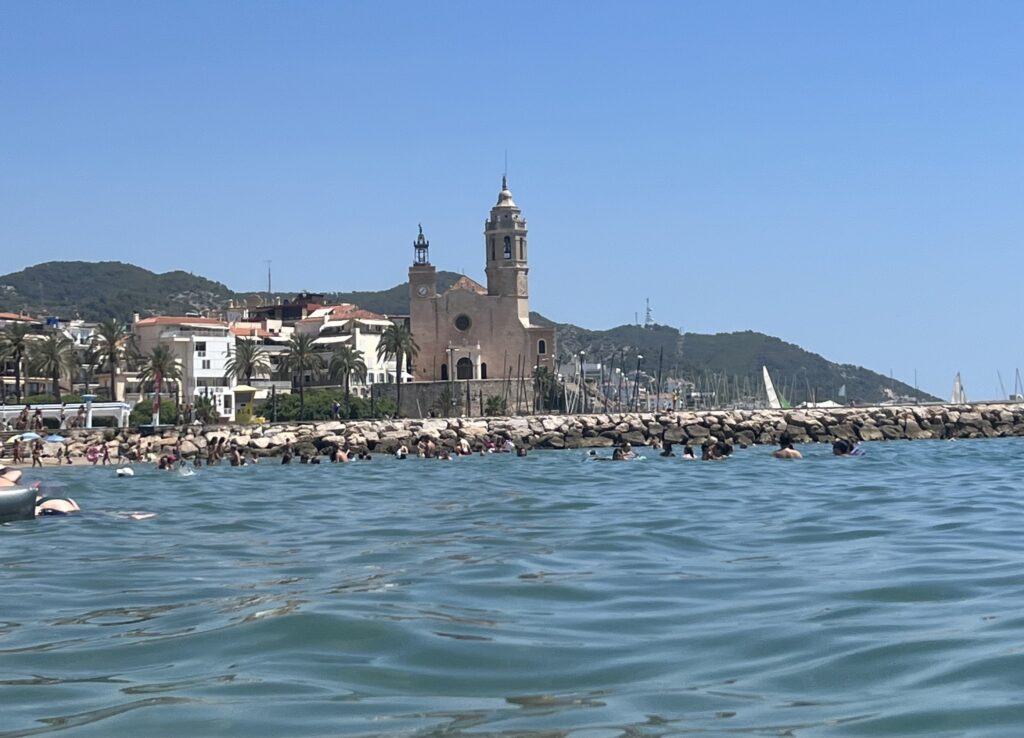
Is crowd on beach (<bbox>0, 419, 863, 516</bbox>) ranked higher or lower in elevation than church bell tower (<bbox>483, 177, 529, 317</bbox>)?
lower

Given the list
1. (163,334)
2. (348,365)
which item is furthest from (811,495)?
(163,334)

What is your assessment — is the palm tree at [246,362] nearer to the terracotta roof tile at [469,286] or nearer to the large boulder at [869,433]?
the terracotta roof tile at [469,286]

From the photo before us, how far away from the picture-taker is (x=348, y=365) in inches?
3250

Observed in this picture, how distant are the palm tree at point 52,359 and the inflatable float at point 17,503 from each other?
5471 centimetres

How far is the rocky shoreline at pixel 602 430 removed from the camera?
49.6 meters

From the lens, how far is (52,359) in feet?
229

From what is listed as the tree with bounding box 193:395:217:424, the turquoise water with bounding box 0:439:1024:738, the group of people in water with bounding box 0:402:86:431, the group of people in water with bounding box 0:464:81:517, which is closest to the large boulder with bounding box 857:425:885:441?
the group of people in water with bounding box 0:402:86:431

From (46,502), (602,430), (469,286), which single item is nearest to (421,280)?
(469,286)

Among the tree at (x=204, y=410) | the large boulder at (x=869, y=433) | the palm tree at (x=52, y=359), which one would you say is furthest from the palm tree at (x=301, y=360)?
the large boulder at (x=869, y=433)

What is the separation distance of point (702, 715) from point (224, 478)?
26.7 metres

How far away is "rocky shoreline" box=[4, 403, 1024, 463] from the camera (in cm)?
4962

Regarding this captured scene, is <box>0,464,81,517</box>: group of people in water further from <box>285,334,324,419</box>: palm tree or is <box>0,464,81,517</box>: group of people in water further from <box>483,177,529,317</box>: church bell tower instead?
<box>483,177,529,317</box>: church bell tower

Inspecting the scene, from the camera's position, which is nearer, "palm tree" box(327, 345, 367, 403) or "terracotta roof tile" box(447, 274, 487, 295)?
"palm tree" box(327, 345, 367, 403)

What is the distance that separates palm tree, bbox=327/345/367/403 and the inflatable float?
6293 cm
